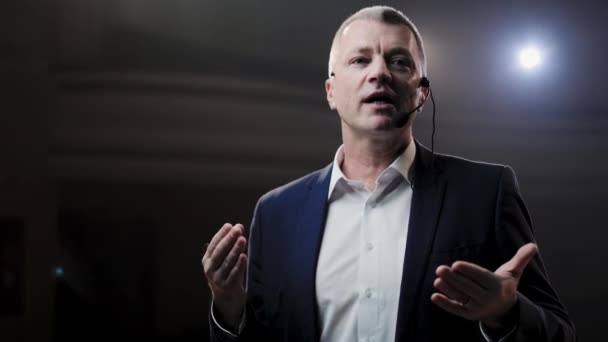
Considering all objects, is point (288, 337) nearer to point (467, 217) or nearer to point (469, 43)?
point (467, 217)

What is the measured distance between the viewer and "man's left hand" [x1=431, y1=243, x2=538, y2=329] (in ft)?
2.89

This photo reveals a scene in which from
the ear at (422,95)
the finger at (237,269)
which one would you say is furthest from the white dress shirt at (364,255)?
the finger at (237,269)

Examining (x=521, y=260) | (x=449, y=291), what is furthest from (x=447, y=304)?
(x=521, y=260)

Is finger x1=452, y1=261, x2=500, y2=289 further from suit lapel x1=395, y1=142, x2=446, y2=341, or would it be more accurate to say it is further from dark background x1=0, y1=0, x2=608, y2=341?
dark background x1=0, y1=0, x2=608, y2=341

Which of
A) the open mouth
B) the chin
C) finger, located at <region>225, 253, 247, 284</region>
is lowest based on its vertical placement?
finger, located at <region>225, 253, 247, 284</region>

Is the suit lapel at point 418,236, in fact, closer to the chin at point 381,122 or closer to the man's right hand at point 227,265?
the chin at point 381,122

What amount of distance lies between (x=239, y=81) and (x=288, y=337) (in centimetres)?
75

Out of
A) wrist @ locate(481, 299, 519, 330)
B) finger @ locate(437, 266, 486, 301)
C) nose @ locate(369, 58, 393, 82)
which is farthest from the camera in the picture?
nose @ locate(369, 58, 393, 82)

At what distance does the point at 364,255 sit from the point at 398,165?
9.1 inches

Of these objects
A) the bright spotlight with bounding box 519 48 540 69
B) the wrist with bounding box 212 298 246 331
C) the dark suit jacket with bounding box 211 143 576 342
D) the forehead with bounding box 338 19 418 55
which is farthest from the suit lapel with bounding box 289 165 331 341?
the bright spotlight with bounding box 519 48 540 69

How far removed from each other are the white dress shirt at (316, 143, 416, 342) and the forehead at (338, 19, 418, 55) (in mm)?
256

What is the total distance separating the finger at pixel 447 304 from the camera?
2.95 ft

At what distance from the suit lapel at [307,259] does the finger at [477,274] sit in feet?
1.37

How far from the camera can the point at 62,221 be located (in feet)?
4.93
